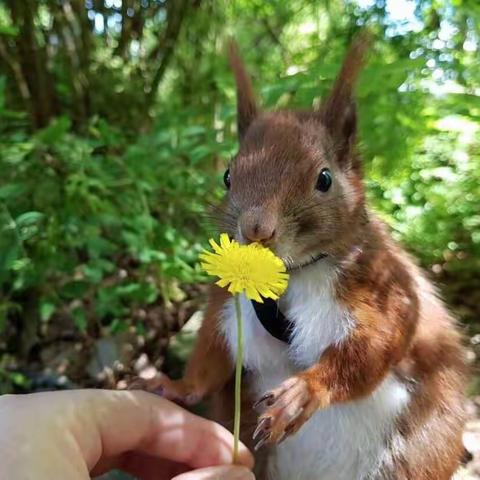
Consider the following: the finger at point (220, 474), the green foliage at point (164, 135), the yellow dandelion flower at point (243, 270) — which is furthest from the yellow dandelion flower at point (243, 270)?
the green foliage at point (164, 135)

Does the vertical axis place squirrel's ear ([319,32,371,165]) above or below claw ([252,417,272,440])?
above

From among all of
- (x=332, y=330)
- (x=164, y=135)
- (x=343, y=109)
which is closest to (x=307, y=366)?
(x=332, y=330)

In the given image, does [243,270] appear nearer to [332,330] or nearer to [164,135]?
[332,330]

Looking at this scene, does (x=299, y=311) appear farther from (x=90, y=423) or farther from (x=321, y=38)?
(x=321, y=38)

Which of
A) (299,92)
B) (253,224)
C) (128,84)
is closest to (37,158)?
(299,92)

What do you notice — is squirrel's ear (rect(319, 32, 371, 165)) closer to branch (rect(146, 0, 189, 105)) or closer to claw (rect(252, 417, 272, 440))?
claw (rect(252, 417, 272, 440))

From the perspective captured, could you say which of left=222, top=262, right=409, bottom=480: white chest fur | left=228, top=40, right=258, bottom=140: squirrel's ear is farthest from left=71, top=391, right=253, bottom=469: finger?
left=228, top=40, right=258, bottom=140: squirrel's ear

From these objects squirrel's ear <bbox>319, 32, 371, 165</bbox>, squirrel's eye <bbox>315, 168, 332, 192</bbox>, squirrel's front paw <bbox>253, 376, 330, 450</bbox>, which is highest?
squirrel's ear <bbox>319, 32, 371, 165</bbox>
